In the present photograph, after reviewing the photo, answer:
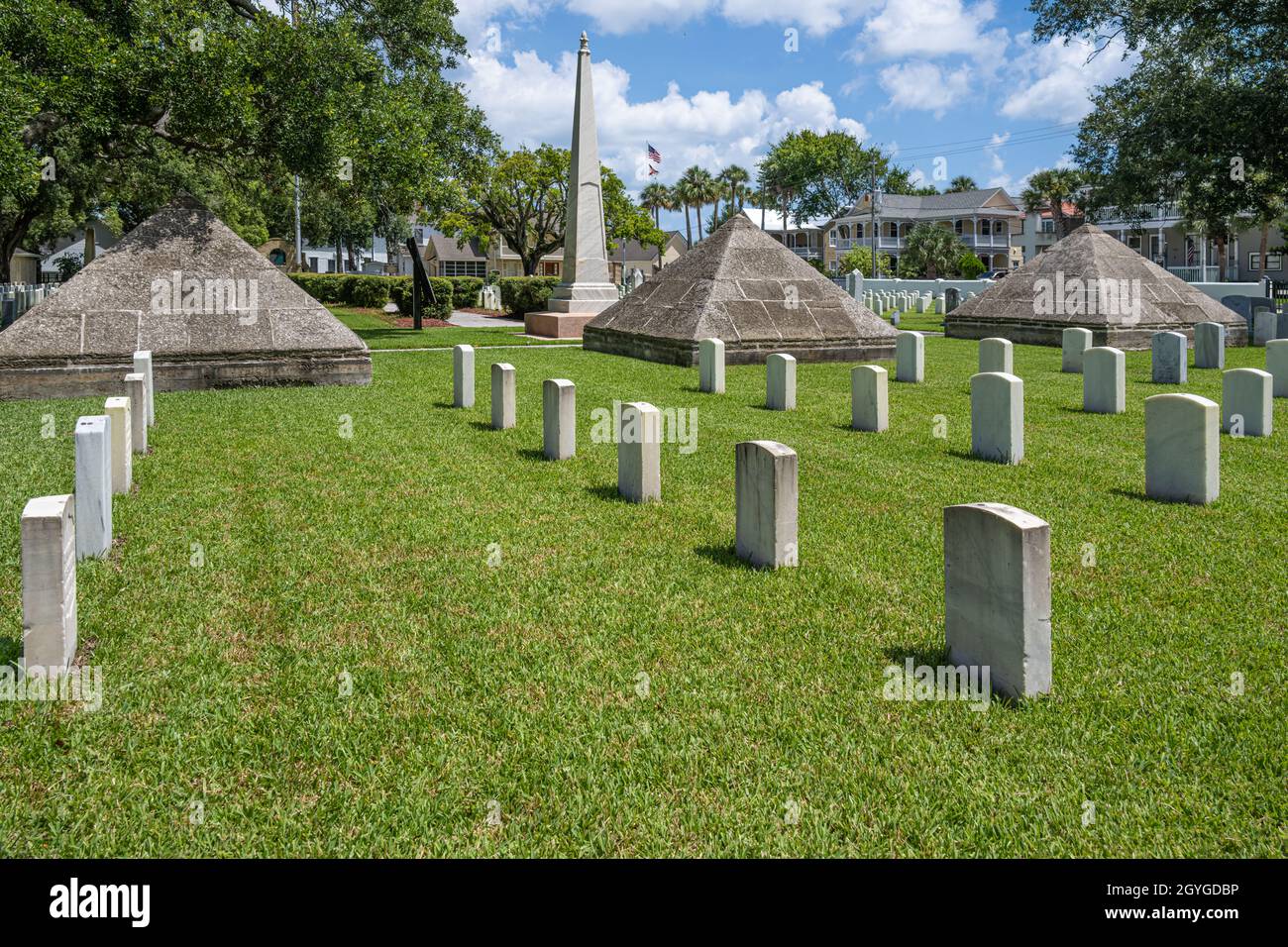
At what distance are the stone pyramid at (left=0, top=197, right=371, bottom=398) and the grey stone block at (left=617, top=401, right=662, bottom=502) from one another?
853 centimetres

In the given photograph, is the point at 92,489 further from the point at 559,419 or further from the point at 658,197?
the point at 658,197

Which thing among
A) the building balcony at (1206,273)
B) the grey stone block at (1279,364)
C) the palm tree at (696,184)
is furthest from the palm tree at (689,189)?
the grey stone block at (1279,364)

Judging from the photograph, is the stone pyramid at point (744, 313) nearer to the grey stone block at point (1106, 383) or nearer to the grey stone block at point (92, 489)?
the grey stone block at point (1106, 383)

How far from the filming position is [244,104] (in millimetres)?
16766

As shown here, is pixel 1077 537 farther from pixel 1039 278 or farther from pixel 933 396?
pixel 1039 278

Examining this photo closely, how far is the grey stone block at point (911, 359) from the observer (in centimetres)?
1548

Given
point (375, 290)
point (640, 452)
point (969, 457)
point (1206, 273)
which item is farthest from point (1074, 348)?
point (1206, 273)

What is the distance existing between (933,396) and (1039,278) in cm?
1119

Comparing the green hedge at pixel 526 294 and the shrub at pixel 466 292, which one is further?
the shrub at pixel 466 292

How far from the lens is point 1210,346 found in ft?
55.1

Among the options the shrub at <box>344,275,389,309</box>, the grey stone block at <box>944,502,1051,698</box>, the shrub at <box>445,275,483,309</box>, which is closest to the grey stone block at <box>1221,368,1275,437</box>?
the grey stone block at <box>944,502,1051,698</box>

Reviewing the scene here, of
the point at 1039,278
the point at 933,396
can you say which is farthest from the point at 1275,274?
the point at 933,396

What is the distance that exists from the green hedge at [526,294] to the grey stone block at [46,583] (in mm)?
31968

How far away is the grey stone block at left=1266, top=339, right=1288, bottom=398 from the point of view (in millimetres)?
12797
